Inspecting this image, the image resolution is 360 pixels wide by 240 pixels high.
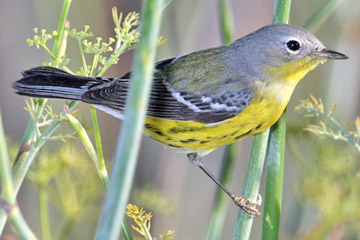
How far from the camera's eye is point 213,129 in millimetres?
1827

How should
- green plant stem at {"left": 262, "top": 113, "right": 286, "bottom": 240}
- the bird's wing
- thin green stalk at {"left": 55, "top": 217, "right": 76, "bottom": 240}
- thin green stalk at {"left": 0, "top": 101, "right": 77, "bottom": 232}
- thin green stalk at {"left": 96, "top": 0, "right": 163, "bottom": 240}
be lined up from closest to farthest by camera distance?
thin green stalk at {"left": 96, "top": 0, "right": 163, "bottom": 240} → thin green stalk at {"left": 0, "top": 101, "right": 77, "bottom": 232} → green plant stem at {"left": 262, "top": 113, "right": 286, "bottom": 240} → thin green stalk at {"left": 55, "top": 217, "right": 76, "bottom": 240} → the bird's wing

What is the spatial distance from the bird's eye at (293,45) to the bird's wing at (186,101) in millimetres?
192

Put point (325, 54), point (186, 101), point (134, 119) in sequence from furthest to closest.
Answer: point (186, 101) < point (325, 54) < point (134, 119)

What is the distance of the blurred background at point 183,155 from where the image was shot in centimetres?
176

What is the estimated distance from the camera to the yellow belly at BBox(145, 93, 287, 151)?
1.75m

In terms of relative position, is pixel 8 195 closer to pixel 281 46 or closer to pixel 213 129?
pixel 213 129

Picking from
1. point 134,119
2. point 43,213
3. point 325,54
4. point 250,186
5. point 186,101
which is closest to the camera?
point 134,119

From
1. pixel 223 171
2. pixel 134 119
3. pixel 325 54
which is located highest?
pixel 325 54

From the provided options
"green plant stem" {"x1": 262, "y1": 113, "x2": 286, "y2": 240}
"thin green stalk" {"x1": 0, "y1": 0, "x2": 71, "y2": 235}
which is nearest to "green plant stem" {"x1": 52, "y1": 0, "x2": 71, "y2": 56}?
"thin green stalk" {"x1": 0, "y1": 0, "x2": 71, "y2": 235}

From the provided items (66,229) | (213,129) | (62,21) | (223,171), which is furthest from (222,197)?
(62,21)

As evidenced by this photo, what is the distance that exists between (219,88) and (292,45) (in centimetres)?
27

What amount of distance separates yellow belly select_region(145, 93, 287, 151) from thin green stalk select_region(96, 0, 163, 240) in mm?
938

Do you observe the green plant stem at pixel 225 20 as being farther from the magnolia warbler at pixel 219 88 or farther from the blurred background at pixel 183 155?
the blurred background at pixel 183 155

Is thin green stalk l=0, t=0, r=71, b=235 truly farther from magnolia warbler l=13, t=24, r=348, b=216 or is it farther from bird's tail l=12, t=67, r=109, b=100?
magnolia warbler l=13, t=24, r=348, b=216
